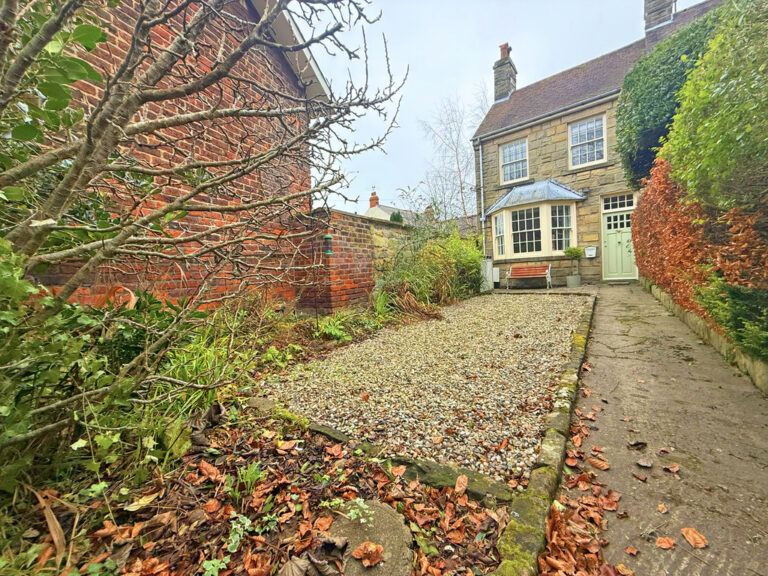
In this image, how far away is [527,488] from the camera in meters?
1.32

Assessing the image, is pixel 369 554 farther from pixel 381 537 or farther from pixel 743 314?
pixel 743 314

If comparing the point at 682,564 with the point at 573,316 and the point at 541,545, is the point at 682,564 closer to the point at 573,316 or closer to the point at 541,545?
the point at 541,545

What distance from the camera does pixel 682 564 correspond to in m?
1.08

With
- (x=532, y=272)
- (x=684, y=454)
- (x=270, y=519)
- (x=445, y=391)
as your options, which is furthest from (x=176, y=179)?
(x=532, y=272)

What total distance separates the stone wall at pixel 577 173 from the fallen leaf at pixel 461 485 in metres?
9.48

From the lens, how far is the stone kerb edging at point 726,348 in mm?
2205

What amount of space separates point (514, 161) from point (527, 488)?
1153cm

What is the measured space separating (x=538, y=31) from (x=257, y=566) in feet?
53.1

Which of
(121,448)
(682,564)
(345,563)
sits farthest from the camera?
(121,448)

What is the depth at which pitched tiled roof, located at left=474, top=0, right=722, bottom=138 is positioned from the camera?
884 cm

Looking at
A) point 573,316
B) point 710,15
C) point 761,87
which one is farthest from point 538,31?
point 761,87

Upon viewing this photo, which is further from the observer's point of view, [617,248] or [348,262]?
[617,248]

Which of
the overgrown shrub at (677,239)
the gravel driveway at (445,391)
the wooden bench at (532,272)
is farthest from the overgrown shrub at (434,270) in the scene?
the overgrown shrub at (677,239)

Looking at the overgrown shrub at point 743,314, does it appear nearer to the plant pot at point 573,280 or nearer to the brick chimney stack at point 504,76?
the plant pot at point 573,280
